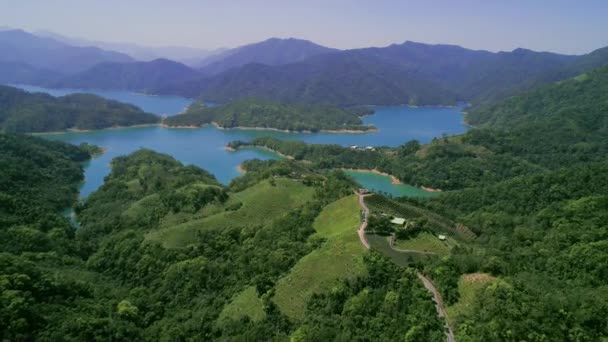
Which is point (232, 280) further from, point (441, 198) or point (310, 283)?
point (441, 198)

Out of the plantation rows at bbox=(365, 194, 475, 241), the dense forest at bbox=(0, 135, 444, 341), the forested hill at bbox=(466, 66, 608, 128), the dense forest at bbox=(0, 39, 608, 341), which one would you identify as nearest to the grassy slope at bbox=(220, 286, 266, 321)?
the dense forest at bbox=(0, 39, 608, 341)

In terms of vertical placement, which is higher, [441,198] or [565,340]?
[565,340]

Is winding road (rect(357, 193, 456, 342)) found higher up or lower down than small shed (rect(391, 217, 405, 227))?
lower down

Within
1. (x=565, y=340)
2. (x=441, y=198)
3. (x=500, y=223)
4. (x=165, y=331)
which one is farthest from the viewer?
(x=441, y=198)

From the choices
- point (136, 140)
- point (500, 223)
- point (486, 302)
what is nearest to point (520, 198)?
point (500, 223)

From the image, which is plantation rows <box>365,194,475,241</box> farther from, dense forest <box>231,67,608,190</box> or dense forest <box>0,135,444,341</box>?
dense forest <box>231,67,608,190</box>

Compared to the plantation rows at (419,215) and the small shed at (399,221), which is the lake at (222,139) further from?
the small shed at (399,221)

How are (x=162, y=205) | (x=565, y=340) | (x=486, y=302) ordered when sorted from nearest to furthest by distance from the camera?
(x=565, y=340), (x=486, y=302), (x=162, y=205)

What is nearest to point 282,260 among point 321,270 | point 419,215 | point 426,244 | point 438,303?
point 321,270
